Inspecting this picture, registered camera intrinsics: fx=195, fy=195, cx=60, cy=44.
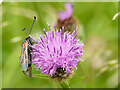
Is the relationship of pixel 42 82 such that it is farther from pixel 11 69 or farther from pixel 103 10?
pixel 103 10

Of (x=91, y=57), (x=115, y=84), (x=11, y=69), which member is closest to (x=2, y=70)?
(x=11, y=69)

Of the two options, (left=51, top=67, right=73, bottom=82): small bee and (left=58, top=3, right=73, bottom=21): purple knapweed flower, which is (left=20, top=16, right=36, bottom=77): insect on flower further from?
(left=58, top=3, right=73, bottom=21): purple knapweed flower

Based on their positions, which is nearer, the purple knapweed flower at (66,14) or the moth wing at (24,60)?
the moth wing at (24,60)

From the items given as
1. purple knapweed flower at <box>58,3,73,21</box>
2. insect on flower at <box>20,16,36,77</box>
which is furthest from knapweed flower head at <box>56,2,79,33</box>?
insect on flower at <box>20,16,36,77</box>

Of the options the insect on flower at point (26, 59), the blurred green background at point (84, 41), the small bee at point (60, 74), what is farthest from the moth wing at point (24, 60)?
the blurred green background at point (84, 41)

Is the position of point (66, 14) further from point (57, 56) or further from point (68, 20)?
point (57, 56)

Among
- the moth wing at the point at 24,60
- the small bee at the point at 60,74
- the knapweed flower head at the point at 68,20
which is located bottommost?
the small bee at the point at 60,74

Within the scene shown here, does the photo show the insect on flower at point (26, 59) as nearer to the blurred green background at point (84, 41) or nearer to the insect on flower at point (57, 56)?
the insect on flower at point (57, 56)
